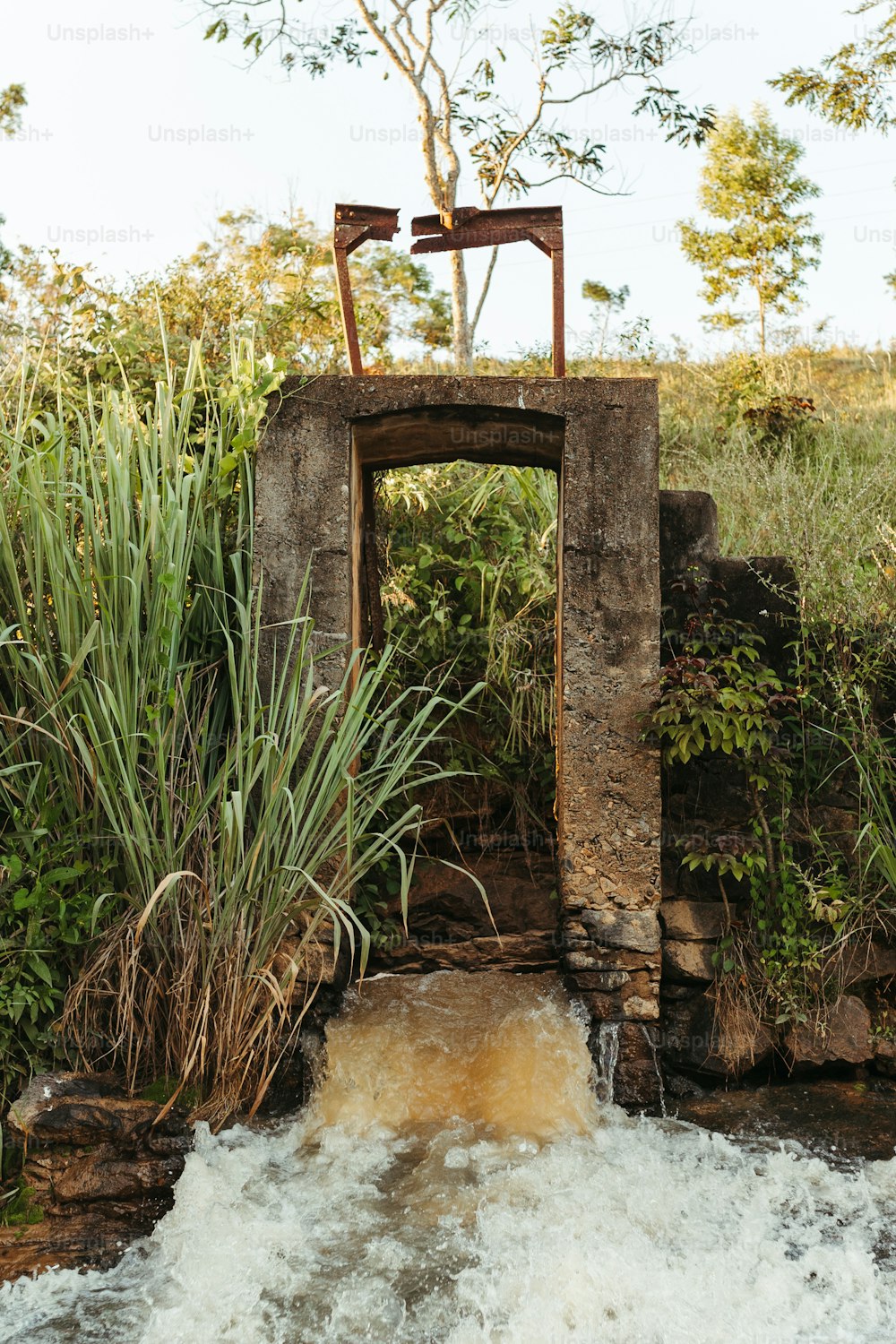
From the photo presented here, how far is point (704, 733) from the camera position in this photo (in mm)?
4402

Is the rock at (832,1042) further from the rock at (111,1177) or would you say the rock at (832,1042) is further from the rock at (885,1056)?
the rock at (111,1177)

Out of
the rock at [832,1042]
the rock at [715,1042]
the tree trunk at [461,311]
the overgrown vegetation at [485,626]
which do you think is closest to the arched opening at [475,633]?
the overgrown vegetation at [485,626]

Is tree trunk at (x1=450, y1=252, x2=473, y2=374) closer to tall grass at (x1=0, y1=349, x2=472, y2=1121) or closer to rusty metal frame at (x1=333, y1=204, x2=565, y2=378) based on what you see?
rusty metal frame at (x1=333, y1=204, x2=565, y2=378)

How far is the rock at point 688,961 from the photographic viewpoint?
14.5ft

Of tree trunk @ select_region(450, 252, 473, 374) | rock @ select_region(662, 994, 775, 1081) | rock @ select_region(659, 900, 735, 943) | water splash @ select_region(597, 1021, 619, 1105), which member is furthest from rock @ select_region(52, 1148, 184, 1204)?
tree trunk @ select_region(450, 252, 473, 374)

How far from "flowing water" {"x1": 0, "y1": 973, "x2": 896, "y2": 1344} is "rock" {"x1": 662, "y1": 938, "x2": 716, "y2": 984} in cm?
42

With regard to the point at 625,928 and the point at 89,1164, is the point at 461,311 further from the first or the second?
the point at 89,1164

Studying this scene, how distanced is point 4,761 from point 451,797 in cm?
238

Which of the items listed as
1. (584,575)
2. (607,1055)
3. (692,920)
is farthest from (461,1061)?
(584,575)

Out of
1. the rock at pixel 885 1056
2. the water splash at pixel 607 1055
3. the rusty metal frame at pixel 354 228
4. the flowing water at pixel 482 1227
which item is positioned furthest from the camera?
the rusty metal frame at pixel 354 228

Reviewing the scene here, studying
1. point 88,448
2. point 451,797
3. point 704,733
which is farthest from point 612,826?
point 88,448

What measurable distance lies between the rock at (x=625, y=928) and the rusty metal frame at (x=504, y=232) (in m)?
2.16

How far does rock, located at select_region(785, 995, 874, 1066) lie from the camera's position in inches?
168

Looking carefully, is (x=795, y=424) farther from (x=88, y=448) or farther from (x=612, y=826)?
(x=88, y=448)
